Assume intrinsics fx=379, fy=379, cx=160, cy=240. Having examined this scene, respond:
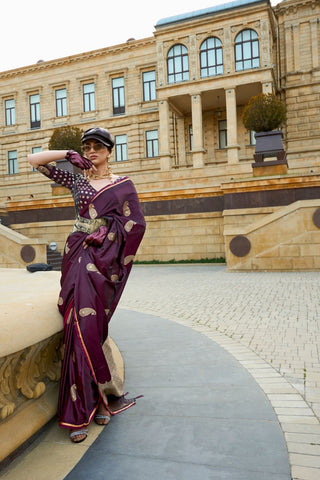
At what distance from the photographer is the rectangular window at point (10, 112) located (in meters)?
35.8

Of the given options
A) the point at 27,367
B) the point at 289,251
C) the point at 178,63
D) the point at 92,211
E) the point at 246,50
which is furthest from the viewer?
the point at 178,63

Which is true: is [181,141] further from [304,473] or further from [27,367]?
[304,473]

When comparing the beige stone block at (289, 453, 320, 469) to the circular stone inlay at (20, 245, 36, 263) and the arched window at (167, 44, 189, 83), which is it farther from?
the arched window at (167, 44, 189, 83)

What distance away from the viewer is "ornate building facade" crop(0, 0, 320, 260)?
17844 mm

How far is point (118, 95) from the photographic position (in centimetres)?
3216

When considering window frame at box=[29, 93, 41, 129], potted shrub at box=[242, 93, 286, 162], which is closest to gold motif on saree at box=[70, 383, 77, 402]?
potted shrub at box=[242, 93, 286, 162]

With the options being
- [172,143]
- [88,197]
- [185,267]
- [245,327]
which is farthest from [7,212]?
[88,197]

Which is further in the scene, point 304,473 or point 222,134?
point 222,134

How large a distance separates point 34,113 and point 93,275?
36305 mm

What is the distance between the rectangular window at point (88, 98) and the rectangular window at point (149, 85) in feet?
15.9

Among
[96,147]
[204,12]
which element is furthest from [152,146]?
[96,147]

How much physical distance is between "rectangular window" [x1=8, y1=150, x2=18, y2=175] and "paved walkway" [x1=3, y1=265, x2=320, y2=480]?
1267 inches

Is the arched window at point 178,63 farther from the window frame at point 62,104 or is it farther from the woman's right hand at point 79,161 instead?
the woman's right hand at point 79,161

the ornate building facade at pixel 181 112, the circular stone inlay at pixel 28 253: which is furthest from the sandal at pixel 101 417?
the ornate building facade at pixel 181 112
